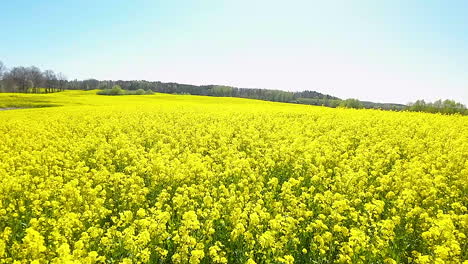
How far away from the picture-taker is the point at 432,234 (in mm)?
5488

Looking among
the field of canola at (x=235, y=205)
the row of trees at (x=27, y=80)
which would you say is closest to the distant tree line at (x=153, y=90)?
the row of trees at (x=27, y=80)

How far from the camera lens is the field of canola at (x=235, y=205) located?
5082mm

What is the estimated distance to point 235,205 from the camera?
654 centimetres

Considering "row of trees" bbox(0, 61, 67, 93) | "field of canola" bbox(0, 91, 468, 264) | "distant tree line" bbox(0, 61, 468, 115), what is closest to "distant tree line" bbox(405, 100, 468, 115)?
"distant tree line" bbox(0, 61, 468, 115)

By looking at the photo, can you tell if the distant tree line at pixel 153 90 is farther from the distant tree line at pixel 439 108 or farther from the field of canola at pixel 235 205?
the field of canola at pixel 235 205

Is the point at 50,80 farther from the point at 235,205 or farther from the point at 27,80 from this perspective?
the point at 235,205

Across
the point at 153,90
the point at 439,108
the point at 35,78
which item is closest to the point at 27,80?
the point at 35,78

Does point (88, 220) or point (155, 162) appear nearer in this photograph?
point (88, 220)

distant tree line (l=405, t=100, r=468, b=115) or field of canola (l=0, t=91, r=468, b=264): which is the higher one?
distant tree line (l=405, t=100, r=468, b=115)

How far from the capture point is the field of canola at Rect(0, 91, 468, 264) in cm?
508

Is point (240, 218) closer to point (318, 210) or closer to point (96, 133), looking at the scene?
point (318, 210)

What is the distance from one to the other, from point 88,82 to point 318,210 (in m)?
177

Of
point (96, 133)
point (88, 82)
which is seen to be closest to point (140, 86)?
point (88, 82)

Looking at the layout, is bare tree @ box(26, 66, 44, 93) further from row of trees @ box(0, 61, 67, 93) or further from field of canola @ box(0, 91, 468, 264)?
field of canola @ box(0, 91, 468, 264)
